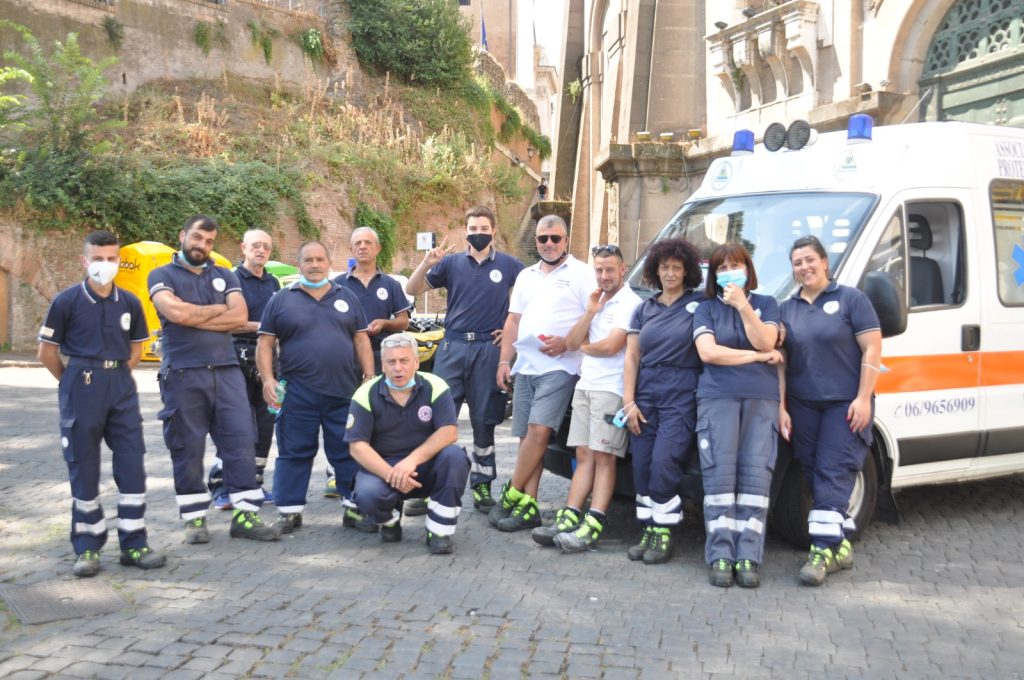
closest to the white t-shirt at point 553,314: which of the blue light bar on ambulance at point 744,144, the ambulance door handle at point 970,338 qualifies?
the blue light bar on ambulance at point 744,144

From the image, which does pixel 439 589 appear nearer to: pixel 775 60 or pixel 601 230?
pixel 775 60

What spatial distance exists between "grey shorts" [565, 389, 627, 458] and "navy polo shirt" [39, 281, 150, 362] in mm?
2720

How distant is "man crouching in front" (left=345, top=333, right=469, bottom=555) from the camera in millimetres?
5902

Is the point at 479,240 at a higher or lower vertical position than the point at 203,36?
lower

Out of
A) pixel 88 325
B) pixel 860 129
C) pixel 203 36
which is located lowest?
pixel 88 325

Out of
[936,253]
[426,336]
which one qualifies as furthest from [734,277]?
[426,336]

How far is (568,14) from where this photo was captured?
2877 cm

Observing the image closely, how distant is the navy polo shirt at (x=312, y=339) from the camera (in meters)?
6.41

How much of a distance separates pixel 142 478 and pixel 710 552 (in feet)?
10.7

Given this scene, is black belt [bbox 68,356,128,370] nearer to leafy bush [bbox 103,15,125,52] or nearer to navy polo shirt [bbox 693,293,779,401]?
navy polo shirt [bbox 693,293,779,401]

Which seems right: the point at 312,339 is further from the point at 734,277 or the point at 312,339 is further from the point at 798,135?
the point at 798,135

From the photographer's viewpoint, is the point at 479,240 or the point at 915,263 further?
the point at 479,240

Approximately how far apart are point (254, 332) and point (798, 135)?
4143 millimetres

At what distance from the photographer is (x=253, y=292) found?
7.32 meters
